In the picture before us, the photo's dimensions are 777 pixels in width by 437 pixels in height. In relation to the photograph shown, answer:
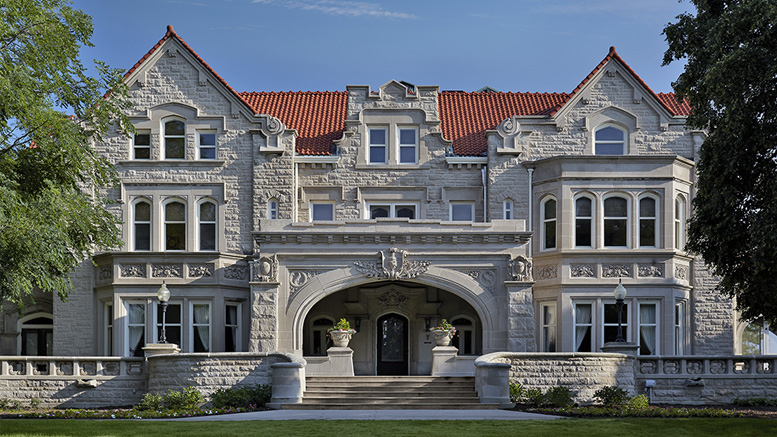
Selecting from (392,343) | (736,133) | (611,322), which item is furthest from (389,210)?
(736,133)

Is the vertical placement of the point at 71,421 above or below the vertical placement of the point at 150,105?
below

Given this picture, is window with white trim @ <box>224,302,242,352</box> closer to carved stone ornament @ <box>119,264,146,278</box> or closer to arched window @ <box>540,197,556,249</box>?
carved stone ornament @ <box>119,264,146,278</box>

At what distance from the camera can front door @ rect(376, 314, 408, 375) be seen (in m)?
34.0

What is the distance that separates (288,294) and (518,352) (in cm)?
727

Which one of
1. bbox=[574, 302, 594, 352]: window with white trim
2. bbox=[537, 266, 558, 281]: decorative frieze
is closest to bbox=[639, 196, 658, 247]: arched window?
bbox=[574, 302, 594, 352]: window with white trim

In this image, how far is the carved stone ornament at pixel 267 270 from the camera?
30.1 meters

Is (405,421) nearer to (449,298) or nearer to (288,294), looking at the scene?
(288,294)

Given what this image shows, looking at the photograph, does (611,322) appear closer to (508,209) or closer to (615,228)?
(615,228)

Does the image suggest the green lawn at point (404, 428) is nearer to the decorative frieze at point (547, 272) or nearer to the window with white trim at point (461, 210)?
the decorative frieze at point (547, 272)

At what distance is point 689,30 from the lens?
2408 cm

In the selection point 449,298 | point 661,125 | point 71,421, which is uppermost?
point 661,125

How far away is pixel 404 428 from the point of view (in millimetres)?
19984

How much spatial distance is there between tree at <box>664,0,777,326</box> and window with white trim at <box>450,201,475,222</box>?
11502mm

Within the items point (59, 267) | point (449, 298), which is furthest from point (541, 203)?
point (59, 267)
